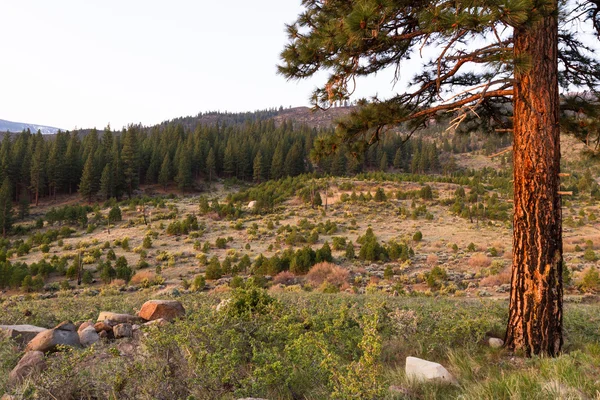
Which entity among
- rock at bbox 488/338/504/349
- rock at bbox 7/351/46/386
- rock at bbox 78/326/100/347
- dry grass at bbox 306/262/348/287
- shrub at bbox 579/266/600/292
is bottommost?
dry grass at bbox 306/262/348/287

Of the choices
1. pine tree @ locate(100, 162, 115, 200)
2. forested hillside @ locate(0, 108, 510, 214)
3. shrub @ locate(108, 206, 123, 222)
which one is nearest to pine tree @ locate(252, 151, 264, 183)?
forested hillside @ locate(0, 108, 510, 214)

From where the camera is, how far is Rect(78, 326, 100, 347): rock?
15.5 ft

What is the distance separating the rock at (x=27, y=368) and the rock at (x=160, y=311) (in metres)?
2.30

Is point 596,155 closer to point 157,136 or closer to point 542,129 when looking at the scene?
point 542,129

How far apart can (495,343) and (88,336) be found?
542 centimetres

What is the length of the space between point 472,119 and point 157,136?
7668cm

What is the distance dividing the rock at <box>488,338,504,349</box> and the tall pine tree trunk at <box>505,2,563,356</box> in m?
0.19

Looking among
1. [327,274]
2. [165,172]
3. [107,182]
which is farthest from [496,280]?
[165,172]

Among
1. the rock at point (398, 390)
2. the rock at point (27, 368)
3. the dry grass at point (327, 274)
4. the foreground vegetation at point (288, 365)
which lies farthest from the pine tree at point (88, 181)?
the rock at point (398, 390)

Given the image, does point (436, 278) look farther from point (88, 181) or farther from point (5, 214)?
point (88, 181)

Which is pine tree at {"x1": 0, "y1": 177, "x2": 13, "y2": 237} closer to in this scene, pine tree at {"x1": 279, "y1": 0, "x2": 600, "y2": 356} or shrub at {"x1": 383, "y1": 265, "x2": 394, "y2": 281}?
shrub at {"x1": 383, "y1": 265, "x2": 394, "y2": 281}

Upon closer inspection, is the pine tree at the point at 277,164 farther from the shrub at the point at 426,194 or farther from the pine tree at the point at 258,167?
the shrub at the point at 426,194

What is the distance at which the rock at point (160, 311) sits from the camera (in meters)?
5.84

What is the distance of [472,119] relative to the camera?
5.70 meters
